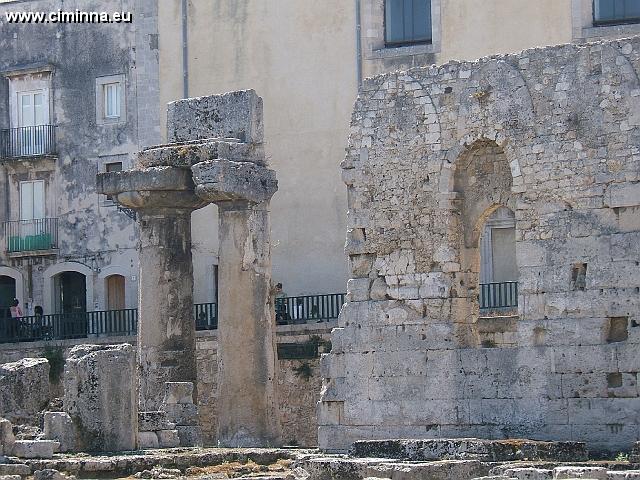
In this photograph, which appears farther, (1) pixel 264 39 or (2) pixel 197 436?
(1) pixel 264 39

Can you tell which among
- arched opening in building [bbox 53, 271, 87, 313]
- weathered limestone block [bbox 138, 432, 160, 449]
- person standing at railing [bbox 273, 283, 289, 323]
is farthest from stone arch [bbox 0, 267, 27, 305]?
weathered limestone block [bbox 138, 432, 160, 449]

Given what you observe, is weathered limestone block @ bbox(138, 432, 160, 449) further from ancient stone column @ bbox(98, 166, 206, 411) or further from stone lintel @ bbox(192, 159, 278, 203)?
stone lintel @ bbox(192, 159, 278, 203)

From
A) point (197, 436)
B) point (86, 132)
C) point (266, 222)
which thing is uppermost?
point (86, 132)

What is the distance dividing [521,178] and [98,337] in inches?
842

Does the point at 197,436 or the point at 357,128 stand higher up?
the point at 357,128

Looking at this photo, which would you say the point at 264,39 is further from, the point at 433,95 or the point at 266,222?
the point at 433,95

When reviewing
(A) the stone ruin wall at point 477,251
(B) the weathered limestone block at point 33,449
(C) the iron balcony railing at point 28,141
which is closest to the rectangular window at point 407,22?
(C) the iron balcony railing at point 28,141

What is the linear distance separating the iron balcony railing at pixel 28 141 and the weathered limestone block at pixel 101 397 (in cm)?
2196

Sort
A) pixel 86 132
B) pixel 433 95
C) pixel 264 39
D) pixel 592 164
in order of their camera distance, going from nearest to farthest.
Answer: pixel 592 164, pixel 433 95, pixel 264 39, pixel 86 132

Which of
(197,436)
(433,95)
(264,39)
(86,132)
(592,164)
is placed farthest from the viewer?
(86,132)

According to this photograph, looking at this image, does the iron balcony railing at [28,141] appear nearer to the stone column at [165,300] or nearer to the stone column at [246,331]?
the stone column at [165,300]

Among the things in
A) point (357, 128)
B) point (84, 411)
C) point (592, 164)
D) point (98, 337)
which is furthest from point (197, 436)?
point (98, 337)

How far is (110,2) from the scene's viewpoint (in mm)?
47156

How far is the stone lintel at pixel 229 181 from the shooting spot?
1177 inches
